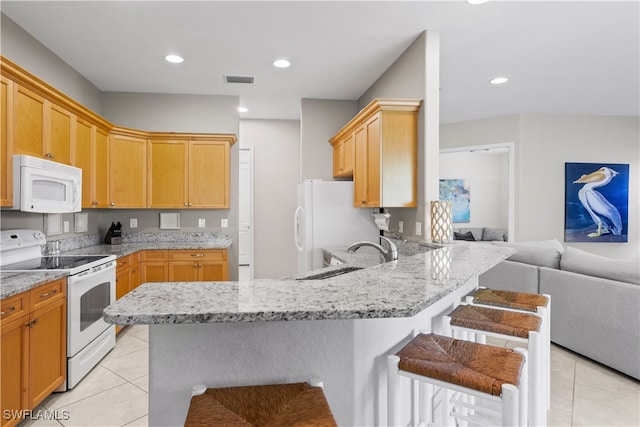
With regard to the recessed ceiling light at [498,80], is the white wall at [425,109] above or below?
below

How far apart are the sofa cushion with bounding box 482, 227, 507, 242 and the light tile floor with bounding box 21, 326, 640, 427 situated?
15.4 ft

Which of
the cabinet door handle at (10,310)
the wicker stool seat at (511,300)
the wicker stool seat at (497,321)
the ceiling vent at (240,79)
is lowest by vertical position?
the cabinet door handle at (10,310)

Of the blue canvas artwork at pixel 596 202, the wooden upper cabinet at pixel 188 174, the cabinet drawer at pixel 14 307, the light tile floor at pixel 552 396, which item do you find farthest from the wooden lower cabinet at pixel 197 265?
the blue canvas artwork at pixel 596 202

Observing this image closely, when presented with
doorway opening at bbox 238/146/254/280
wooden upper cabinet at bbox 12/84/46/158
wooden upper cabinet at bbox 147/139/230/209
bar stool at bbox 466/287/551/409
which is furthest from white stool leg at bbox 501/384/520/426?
doorway opening at bbox 238/146/254/280

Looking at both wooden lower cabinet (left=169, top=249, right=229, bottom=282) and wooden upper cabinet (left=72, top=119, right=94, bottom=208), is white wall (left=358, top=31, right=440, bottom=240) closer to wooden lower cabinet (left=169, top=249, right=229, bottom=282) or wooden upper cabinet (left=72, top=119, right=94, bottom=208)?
wooden lower cabinet (left=169, top=249, right=229, bottom=282)

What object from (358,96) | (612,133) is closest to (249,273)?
(358,96)

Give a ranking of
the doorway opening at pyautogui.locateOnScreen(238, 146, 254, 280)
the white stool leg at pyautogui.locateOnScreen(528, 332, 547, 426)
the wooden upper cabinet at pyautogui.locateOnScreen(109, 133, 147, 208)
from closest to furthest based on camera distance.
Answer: the white stool leg at pyautogui.locateOnScreen(528, 332, 547, 426) → the wooden upper cabinet at pyautogui.locateOnScreen(109, 133, 147, 208) → the doorway opening at pyautogui.locateOnScreen(238, 146, 254, 280)

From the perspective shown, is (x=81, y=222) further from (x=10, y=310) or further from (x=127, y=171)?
(x=10, y=310)

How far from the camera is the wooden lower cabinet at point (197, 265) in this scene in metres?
3.87

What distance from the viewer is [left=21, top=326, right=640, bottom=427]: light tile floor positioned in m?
2.12

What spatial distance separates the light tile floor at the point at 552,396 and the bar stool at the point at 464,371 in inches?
52.7

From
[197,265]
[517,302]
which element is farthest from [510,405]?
[197,265]

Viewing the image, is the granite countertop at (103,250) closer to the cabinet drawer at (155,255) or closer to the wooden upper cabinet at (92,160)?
the cabinet drawer at (155,255)

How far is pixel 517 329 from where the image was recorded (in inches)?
60.5
